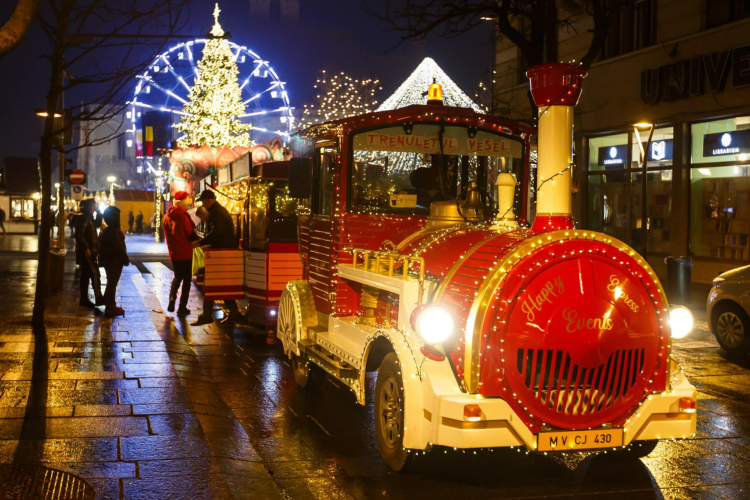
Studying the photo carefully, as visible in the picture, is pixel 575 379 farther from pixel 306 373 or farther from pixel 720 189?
pixel 720 189

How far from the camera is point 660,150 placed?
65.4 feet

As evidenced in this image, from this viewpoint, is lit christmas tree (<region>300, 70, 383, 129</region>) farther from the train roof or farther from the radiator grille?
the radiator grille

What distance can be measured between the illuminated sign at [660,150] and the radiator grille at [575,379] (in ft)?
52.0

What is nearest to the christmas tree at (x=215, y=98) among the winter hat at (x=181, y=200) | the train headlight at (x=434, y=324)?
the winter hat at (x=181, y=200)

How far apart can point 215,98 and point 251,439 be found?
35.3 meters

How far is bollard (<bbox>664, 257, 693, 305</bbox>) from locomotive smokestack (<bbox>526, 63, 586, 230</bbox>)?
205 inches

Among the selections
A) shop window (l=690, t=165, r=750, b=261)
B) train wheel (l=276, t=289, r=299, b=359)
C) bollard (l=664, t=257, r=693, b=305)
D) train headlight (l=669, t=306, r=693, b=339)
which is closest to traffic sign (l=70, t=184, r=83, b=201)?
shop window (l=690, t=165, r=750, b=261)

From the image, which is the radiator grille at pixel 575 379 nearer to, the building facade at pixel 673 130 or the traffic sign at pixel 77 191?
the building facade at pixel 673 130

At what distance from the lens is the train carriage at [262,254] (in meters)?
11.2

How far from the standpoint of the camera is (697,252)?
62.2 feet

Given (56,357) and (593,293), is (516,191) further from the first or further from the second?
(56,357)

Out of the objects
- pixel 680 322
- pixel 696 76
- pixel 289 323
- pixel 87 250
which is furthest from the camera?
pixel 696 76

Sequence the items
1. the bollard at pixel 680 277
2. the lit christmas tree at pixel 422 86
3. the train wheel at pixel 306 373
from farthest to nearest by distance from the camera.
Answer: the lit christmas tree at pixel 422 86 < the bollard at pixel 680 277 < the train wheel at pixel 306 373

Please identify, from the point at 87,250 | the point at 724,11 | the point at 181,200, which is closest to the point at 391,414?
the point at 181,200
